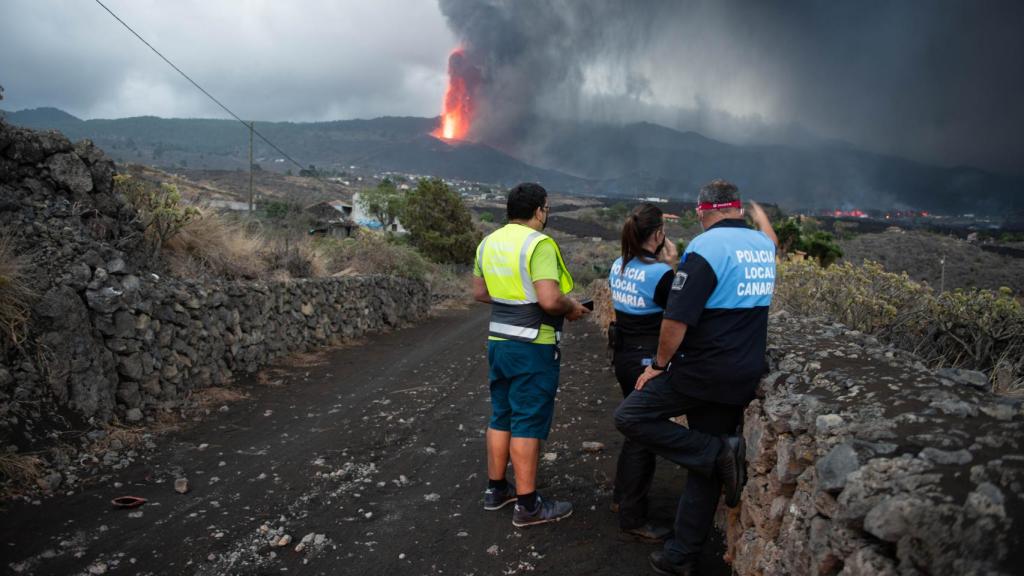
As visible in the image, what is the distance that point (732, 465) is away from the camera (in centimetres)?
310

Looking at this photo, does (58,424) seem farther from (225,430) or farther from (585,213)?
(585,213)

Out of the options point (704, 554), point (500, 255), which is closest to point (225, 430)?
point (500, 255)

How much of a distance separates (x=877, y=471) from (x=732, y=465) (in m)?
1.25

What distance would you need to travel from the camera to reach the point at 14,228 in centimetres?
583

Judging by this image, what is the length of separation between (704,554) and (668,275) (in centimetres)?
169

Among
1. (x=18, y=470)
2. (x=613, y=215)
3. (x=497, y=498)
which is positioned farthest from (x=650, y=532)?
(x=613, y=215)

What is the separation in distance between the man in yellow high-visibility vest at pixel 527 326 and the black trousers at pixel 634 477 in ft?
1.45

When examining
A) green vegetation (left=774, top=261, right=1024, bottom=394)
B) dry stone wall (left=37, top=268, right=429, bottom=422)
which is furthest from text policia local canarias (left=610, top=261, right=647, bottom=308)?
dry stone wall (left=37, top=268, right=429, bottom=422)

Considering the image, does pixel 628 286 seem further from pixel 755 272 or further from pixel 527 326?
pixel 755 272

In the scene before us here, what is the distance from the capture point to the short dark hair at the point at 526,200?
395 centimetres

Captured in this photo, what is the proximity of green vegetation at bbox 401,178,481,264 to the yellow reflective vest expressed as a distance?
26527mm

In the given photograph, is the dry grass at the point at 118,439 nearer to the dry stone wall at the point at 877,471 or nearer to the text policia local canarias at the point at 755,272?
the dry stone wall at the point at 877,471

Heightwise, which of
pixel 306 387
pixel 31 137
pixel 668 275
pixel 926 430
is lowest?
pixel 306 387

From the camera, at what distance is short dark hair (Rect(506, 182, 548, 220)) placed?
395 centimetres
